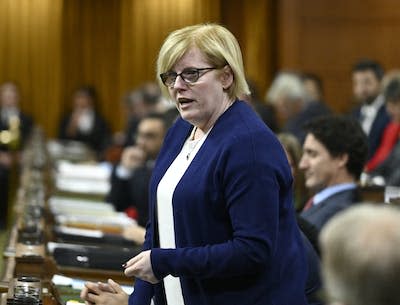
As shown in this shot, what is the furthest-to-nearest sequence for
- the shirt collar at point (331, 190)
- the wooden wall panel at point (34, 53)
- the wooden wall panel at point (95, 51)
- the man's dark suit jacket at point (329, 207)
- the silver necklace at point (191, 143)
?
the wooden wall panel at point (95, 51) < the wooden wall panel at point (34, 53) < the shirt collar at point (331, 190) < the man's dark suit jacket at point (329, 207) < the silver necklace at point (191, 143)

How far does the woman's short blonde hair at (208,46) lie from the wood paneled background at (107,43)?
10.8 m

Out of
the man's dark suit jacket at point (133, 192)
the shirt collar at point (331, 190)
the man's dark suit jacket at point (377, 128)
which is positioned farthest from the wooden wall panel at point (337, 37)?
the shirt collar at point (331, 190)

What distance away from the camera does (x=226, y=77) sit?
2.75m

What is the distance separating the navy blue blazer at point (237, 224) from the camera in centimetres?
258

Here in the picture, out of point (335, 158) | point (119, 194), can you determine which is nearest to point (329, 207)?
point (335, 158)

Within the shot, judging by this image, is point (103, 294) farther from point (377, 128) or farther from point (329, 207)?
point (377, 128)

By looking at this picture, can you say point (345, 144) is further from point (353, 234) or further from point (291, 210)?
point (353, 234)

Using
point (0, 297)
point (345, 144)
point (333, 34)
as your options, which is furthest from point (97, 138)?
point (0, 297)

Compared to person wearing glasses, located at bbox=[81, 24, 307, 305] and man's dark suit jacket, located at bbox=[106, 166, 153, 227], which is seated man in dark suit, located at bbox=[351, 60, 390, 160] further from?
person wearing glasses, located at bbox=[81, 24, 307, 305]

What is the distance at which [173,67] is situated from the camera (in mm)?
2725

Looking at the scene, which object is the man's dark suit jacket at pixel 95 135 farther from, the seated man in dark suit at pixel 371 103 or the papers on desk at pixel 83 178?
the seated man in dark suit at pixel 371 103

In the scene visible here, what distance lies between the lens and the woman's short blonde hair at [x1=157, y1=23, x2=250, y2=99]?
2.69 metres

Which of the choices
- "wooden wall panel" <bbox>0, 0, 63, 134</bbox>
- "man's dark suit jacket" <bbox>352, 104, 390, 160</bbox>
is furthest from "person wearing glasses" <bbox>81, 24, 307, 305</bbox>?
"wooden wall panel" <bbox>0, 0, 63, 134</bbox>

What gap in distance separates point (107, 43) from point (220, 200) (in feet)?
42.3
